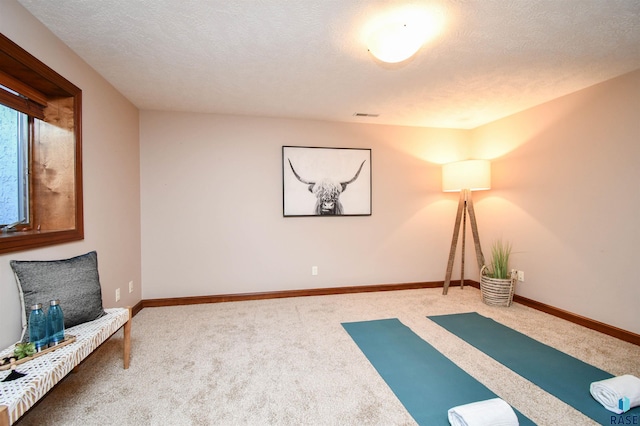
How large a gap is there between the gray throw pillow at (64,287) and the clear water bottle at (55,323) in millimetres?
126

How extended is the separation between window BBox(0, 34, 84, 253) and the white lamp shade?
12.7 ft

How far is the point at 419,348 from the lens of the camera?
7.86 feet

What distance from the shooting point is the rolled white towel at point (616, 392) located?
1628 mm

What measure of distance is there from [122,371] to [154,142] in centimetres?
245

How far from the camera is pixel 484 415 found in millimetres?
1449

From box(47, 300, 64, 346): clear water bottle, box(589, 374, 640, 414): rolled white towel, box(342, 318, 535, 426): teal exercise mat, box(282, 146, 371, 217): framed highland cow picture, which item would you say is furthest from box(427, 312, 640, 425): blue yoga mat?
box(47, 300, 64, 346): clear water bottle

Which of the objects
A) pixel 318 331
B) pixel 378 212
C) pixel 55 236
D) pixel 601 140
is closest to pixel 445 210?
pixel 378 212

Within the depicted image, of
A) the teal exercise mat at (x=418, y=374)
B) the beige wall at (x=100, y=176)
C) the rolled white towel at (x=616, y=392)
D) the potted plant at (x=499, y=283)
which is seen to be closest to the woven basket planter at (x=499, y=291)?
the potted plant at (x=499, y=283)

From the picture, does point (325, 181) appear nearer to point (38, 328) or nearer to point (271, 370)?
point (271, 370)

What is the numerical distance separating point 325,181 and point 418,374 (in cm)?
246

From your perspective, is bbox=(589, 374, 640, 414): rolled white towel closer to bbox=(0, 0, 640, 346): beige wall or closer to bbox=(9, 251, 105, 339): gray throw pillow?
bbox=(0, 0, 640, 346): beige wall

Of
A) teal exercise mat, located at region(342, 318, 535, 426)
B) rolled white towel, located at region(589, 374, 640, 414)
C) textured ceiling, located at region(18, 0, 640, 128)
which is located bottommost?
teal exercise mat, located at region(342, 318, 535, 426)

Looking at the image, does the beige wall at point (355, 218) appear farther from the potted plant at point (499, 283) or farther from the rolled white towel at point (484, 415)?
the rolled white towel at point (484, 415)

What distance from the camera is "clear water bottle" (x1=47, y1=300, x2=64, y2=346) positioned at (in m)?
1.57
